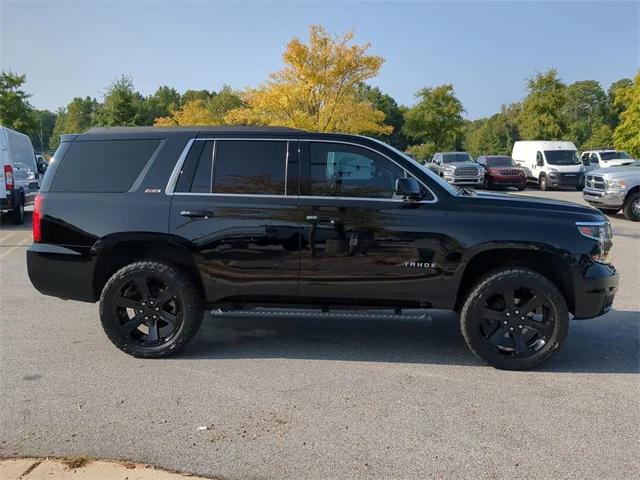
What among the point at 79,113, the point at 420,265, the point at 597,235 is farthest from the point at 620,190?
the point at 79,113

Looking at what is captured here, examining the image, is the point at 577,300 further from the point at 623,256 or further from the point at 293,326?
the point at 623,256

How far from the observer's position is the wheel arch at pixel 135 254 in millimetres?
4707

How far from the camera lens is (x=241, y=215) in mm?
4617

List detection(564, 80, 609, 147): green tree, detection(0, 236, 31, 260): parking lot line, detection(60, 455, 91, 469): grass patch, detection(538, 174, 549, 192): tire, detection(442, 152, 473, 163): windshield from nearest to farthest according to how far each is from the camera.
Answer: detection(60, 455, 91, 469): grass patch → detection(0, 236, 31, 260): parking lot line → detection(538, 174, 549, 192): tire → detection(442, 152, 473, 163): windshield → detection(564, 80, 609, 147): green tree

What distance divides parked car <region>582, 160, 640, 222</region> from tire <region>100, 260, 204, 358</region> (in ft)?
45.7

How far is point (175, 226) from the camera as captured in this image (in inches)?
183

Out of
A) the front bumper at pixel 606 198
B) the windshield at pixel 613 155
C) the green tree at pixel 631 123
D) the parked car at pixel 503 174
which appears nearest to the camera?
the front bumper at pixel 606 198

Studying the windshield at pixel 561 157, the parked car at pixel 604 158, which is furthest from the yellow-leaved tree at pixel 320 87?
the parked car at pixel 604 158

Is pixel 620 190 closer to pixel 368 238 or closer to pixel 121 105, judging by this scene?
pixel 368 238

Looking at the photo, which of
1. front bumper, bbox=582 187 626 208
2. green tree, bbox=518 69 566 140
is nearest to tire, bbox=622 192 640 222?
front bumper, bbox=582 187 626 208

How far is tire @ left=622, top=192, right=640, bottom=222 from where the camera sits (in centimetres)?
1502

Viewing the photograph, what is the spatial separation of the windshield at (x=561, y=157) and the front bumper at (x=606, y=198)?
12054 millimetres

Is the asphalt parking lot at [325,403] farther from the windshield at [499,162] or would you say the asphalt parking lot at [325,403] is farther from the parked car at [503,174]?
the windshield at [499,162]

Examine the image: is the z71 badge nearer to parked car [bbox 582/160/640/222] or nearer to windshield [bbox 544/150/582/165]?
parked car [bbox 582/160/640/222]
